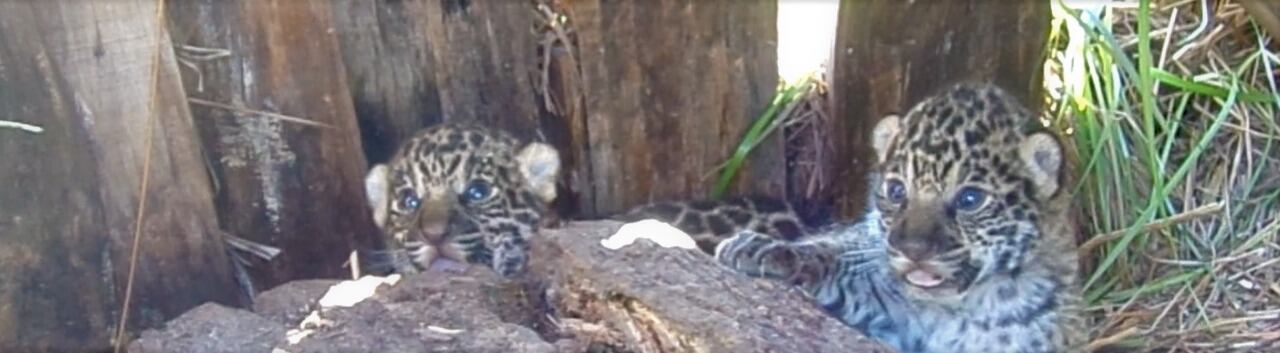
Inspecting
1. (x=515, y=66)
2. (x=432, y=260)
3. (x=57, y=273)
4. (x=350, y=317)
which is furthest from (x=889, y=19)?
(x=57, y=273)

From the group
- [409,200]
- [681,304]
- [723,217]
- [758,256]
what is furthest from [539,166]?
[681,304]

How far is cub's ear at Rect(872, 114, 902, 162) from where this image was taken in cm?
593

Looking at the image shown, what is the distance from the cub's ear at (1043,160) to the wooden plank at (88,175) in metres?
2.46

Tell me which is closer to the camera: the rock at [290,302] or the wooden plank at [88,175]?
the rock at [290,302]

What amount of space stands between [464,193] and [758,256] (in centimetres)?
112

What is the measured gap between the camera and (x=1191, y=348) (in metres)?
6.20

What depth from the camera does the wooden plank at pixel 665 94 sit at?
643cm

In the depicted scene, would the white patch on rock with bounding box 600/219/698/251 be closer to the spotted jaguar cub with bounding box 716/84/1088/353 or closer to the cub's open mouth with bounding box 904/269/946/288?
the spotted jaguar cub with bounding box 716/84/1088/353

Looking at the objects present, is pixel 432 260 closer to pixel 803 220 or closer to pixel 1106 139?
pixel 803 220

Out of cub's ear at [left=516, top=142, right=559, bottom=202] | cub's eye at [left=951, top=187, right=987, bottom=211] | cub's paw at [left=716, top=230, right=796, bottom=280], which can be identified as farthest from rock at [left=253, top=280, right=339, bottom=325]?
cub's eye at [left=951, top=187, right=987, bottom=211]

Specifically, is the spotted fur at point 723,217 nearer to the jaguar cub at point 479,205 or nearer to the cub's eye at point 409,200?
the jaguar cub at point 479,205

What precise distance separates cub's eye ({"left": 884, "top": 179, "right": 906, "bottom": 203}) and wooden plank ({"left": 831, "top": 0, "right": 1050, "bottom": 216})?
59 cm

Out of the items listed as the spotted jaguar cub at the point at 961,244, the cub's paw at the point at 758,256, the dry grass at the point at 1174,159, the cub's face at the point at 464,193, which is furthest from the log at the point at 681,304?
the dry grass at the point at 1174,159

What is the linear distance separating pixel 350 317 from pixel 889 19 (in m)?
2.11
